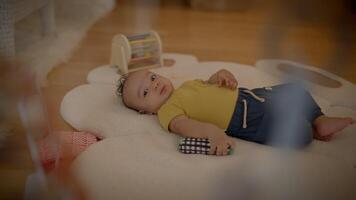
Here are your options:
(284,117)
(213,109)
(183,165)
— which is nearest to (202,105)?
(213,109)

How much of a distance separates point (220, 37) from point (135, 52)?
0.23 metres

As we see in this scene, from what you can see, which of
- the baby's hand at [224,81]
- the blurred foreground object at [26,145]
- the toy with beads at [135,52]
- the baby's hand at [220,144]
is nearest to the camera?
the blurred foreground object at [26,145]

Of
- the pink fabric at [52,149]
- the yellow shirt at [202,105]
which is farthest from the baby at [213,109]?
the pink fabric at [52,149]

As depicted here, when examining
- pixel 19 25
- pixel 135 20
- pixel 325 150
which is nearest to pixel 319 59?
pixel 325 150

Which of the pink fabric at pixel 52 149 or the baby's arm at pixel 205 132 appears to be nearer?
the pink fabric at pixel 52 149

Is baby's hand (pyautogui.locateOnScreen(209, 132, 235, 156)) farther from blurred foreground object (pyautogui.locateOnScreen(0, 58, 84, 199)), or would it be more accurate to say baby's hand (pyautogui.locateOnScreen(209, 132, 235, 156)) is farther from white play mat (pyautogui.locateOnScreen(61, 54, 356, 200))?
blurred foreground object (pyautogui.locateOnScreen(0, 58, 84, 199))

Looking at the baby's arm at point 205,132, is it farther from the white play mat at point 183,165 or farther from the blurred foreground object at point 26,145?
the blurred foreground object at point 26,145

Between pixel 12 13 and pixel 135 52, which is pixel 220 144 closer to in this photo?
pixel 12 13

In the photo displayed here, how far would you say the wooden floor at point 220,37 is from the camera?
1.55 ft

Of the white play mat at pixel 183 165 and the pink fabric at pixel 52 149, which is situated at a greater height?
the pink fabric at pixel 52 149

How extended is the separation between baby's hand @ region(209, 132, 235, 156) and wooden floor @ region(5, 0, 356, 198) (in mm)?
130

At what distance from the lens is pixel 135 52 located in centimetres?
109

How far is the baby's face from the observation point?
2.62 feet

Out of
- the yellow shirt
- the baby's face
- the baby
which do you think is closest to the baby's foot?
the baby
